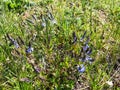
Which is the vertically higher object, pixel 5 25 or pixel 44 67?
pixel 5 25

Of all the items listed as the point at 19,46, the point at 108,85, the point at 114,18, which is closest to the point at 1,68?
the point at 19,46

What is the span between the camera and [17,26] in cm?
239

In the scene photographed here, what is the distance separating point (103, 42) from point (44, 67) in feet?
2.26

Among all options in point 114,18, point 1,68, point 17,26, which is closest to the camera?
point 1,68

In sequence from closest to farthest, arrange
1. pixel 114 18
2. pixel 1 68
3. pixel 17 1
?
pixel 1 68, pixel 114 18, pixel 17 1

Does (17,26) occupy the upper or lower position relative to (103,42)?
upper

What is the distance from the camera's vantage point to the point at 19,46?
6.15 ft

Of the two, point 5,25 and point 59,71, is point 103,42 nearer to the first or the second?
point 59,71

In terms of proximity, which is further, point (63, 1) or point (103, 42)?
point (63, 1)

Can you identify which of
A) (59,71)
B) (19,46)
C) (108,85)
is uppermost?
(19,46)

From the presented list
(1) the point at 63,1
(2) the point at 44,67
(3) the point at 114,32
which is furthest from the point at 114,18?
(2) the point at 44,67

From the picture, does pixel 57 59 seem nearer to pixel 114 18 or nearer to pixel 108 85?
pixel 108 85

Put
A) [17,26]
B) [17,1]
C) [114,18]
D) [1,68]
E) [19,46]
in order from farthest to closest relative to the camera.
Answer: [17,1]
[114,18]
[17,26]
[1,68]
[19,46]

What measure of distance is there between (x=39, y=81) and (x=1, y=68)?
339 millimetres
